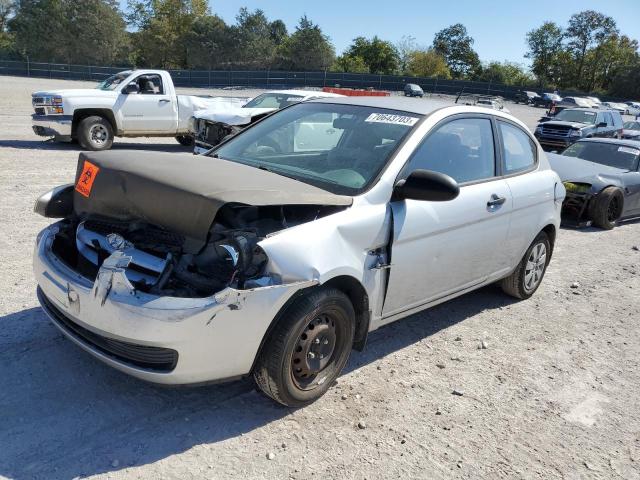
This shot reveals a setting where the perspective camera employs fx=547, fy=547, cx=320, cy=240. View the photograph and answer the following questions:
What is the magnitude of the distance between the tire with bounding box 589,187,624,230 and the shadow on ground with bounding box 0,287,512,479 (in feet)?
22.6

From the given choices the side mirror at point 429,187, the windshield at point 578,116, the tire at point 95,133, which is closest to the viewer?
the side mirror at point 429,187

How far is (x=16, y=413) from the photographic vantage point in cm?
297

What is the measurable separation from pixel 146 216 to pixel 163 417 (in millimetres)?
1140

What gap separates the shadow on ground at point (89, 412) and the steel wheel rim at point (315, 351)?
245mm

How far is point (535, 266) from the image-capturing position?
5398 mm

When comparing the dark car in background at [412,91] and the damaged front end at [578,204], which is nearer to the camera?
the damaged front end at [578,204]

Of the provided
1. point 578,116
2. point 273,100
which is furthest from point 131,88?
point 578,116

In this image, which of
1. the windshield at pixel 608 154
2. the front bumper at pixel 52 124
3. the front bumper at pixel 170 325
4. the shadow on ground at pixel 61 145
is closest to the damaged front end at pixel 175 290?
the front bumper at pixel 170 325

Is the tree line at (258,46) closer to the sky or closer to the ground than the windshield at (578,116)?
closer to the sky

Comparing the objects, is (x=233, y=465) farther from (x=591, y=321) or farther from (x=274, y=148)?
(x=591, y=321)

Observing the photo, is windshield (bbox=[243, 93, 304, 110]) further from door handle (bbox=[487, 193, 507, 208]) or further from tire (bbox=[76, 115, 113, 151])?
door handle (bbox=[487, 193, 507, 208])

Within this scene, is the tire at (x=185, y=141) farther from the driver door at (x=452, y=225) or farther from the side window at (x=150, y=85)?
the driver door at (x=452, y=225)

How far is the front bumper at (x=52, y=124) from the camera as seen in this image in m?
11.5

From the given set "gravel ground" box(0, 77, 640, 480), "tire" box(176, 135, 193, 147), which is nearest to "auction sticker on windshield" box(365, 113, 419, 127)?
"gravel ground" box(0, 77, 640, 480)
